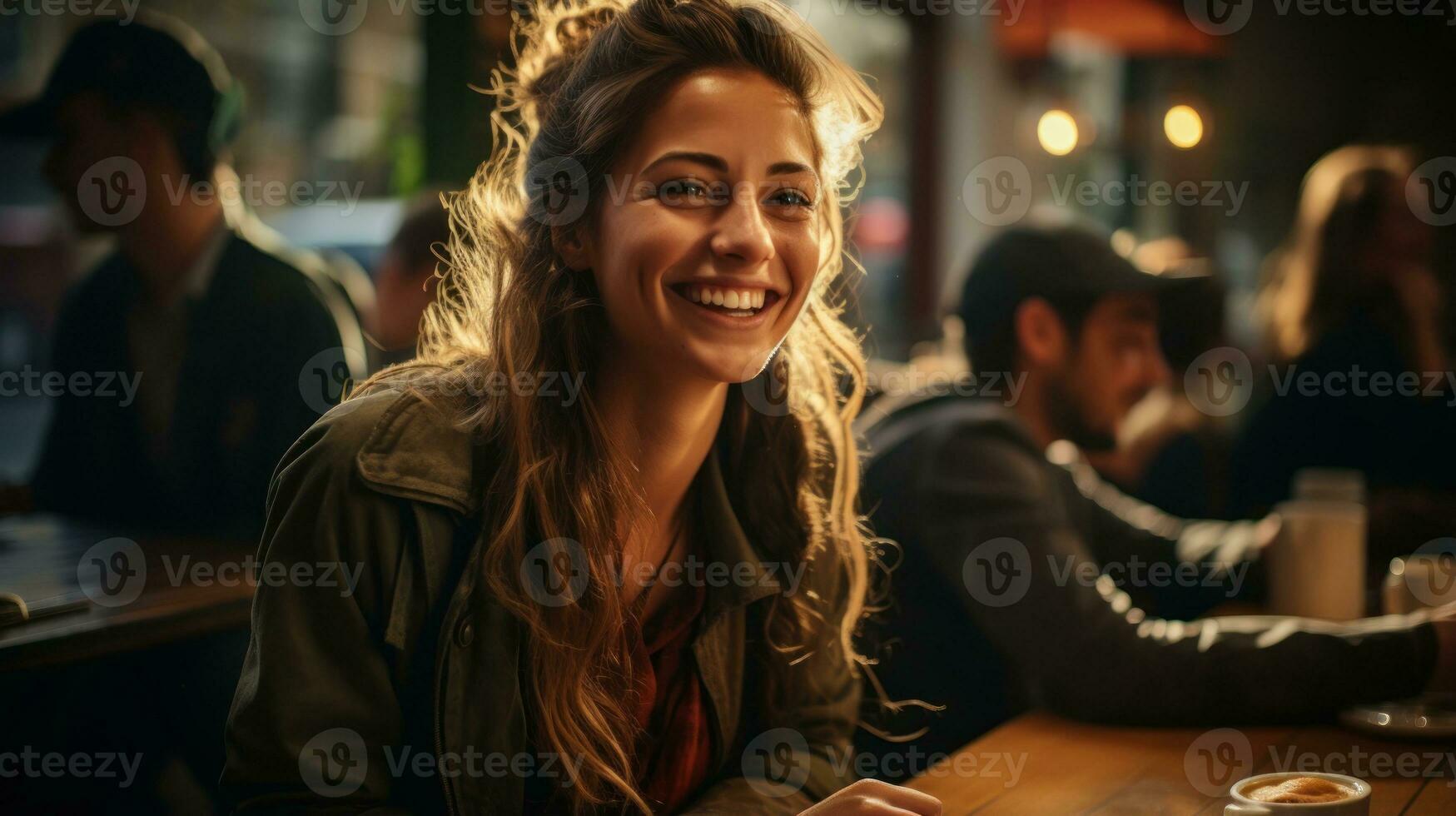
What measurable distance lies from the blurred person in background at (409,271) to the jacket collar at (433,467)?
1.66 meters

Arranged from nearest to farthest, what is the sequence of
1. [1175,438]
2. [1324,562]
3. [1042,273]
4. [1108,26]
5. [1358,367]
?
[1324,562] < [1042,273] < [1358,367] < [1175,438] < [1108,26]

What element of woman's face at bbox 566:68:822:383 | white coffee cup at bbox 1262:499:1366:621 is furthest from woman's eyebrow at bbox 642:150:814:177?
white coffee cup at bbox 1262:499:1366:621

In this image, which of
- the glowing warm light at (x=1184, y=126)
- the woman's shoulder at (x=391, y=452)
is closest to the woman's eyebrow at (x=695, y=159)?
the woman's shoulder at (x=391, y=452)

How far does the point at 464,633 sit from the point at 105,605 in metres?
0.95

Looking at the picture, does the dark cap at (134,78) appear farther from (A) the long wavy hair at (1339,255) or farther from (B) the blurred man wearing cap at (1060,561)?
(A) the long wavy hair at (1339,255)

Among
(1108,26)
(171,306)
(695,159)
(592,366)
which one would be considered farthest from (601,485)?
(1108,26)

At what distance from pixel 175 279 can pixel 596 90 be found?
165 centimetres

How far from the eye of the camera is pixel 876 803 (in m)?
1.11

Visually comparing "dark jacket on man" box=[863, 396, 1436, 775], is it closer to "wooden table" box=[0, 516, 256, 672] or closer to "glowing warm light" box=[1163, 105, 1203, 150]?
"wooden table" box=[0, 516, 256, 672]

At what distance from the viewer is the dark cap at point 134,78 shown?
2457mm

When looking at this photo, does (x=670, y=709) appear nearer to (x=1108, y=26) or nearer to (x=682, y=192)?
(x=682, y=192)

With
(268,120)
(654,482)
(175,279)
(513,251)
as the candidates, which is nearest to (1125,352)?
(654,482)

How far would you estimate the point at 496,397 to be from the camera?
130cm

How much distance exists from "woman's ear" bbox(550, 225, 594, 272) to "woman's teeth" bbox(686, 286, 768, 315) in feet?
0.47
